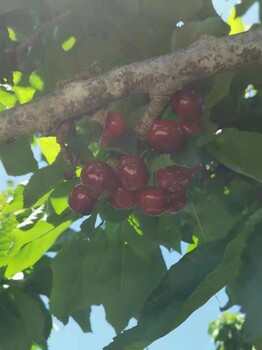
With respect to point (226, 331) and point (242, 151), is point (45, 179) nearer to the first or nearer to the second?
point (242, 151)

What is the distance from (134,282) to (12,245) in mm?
436

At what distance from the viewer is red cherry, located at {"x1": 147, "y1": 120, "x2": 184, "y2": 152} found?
1.62 meters

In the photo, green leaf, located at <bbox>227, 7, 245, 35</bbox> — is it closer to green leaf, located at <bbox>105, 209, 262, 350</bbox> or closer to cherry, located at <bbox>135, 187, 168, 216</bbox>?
cherry, located at <bbox>135, 187, 168, 216</bbox>

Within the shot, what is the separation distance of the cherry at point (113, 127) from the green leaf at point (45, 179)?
1.27 feet

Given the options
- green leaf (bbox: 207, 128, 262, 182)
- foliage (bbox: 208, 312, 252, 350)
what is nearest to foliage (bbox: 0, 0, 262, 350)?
green leaf (bbox: 207, 128, 262, 182)

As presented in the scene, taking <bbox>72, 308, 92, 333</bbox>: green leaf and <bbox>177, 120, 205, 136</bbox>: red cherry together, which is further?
<bbox>72, 308, 92, 333</bbox>: green leaf

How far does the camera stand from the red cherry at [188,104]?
1615mm

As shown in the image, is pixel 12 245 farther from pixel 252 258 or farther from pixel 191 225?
pixel 252 258

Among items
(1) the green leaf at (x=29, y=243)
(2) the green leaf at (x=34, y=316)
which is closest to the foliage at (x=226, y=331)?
(2) the green leaf at (x=34, y=316)

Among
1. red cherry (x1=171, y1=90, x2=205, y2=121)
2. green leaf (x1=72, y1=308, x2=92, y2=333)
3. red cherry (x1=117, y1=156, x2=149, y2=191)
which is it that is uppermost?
red cherry (x1=171, y1=90, x2=205, y2=121)

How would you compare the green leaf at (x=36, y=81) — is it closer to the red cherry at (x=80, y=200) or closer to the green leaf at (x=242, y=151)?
the red cherry at (x=80, y=200)

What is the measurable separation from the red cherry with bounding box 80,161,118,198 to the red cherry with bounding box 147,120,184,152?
6.2 inches

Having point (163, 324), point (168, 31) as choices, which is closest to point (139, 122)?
point (168, 31)

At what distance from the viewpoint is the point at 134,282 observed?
7.36 ft
